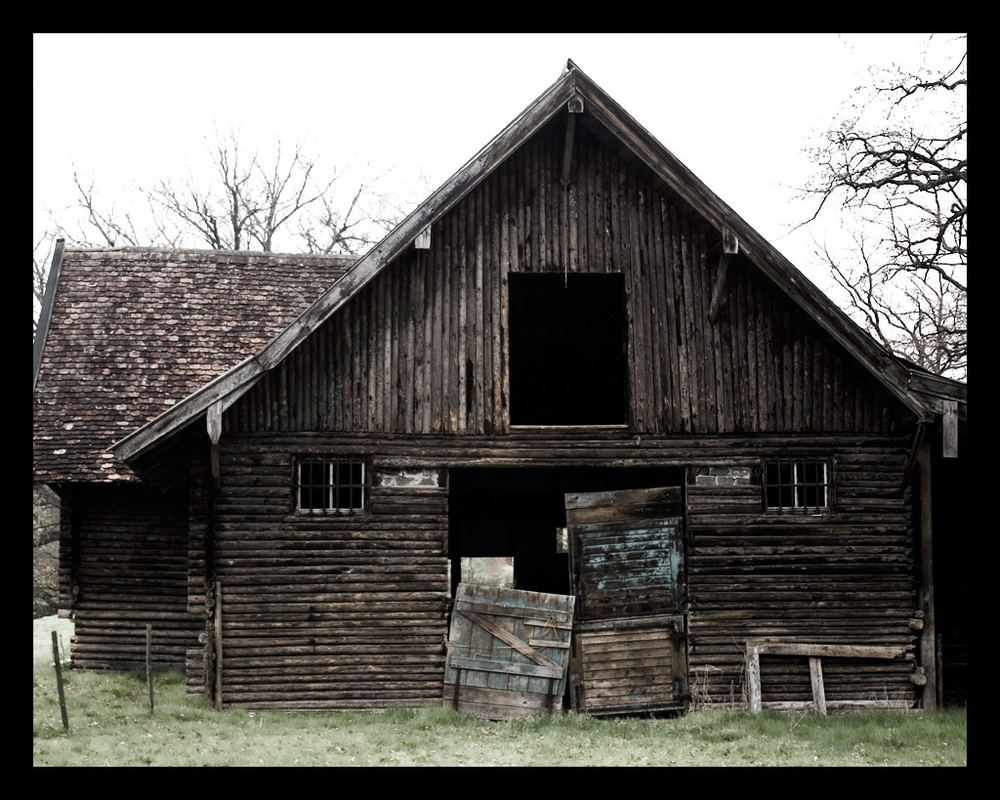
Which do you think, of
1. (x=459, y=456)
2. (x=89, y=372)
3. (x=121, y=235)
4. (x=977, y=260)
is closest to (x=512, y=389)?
(x=459, y=456)

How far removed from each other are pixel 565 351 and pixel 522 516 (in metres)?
4.10

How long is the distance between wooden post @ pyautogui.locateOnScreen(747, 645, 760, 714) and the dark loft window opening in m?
5.19

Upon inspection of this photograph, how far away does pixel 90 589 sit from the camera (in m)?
20.0

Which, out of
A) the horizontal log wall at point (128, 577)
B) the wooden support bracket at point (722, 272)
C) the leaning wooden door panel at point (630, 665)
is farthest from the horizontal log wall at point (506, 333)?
the horizontal log wall at point (128, 577)

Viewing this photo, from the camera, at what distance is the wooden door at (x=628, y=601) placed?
16.0 meters

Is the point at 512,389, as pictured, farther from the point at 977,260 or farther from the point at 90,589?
the point at 977,260

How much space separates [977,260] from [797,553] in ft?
20.8

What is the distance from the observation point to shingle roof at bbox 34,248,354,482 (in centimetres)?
1967

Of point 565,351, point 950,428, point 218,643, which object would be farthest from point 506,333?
point 950,428

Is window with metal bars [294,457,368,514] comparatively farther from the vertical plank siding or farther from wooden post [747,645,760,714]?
wooden post [747,645,760,714]

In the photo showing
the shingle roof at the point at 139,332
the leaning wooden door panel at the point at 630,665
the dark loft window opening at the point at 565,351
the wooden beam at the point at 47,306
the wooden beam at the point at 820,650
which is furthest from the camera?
the wooden beam at the point at 47,306

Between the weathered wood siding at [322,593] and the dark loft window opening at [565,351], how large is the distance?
5.31 meters

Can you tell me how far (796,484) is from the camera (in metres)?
16.2

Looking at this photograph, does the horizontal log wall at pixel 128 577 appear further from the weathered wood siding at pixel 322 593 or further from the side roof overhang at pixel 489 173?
the side roof overhang at pixel 489 173
